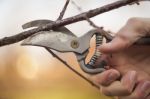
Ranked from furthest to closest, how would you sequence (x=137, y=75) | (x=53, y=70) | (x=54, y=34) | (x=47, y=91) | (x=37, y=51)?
1. (x=47, y=91)
2. (x=53, y=70)
3. (x=37, y=51)
4. (x=137, y=75)
5. (x=54, y=34)

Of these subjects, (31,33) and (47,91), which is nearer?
(31,33)

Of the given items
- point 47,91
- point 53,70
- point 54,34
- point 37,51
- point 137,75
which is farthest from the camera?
point 47,91

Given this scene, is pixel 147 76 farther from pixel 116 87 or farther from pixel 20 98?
pixel 20 98

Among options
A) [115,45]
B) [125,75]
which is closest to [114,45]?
[115,45]

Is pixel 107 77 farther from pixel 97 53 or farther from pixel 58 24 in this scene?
pixel 58 24

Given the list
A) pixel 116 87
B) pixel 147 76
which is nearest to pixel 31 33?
pixel 116 87
